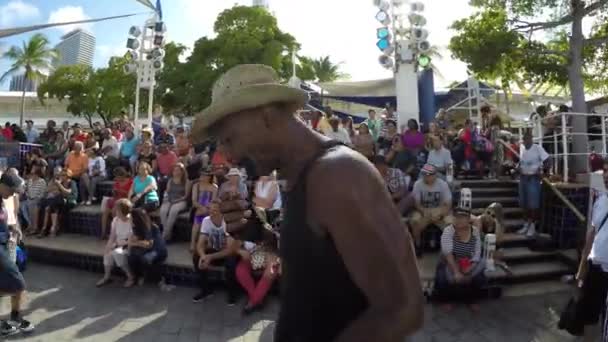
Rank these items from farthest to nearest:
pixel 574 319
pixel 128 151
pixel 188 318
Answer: pixel 128 151 < pixel 188 318 < pixel 574 319

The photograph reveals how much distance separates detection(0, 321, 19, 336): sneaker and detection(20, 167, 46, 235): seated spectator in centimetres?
447

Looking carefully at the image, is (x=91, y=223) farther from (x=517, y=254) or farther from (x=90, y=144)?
(x=517, y=254)

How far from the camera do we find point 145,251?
6875mm

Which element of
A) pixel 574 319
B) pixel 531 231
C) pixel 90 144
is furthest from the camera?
pixel 90 144

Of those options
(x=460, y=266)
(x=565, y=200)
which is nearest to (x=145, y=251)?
(x=460, y=266)

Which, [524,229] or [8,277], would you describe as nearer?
[8,277]

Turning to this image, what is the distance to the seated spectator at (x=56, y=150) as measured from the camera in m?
11.5

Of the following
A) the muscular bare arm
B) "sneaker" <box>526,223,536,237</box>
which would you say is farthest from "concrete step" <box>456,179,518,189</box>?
the muscular bare arm

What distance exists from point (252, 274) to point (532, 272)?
396 cm

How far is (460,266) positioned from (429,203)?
1.68 meters

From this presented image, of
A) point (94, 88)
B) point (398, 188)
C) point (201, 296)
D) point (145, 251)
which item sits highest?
point (94, 88)

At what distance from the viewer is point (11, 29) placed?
5379 mm

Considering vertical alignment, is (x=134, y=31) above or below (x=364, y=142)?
above

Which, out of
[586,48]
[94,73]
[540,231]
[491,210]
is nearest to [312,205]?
[491,210]
